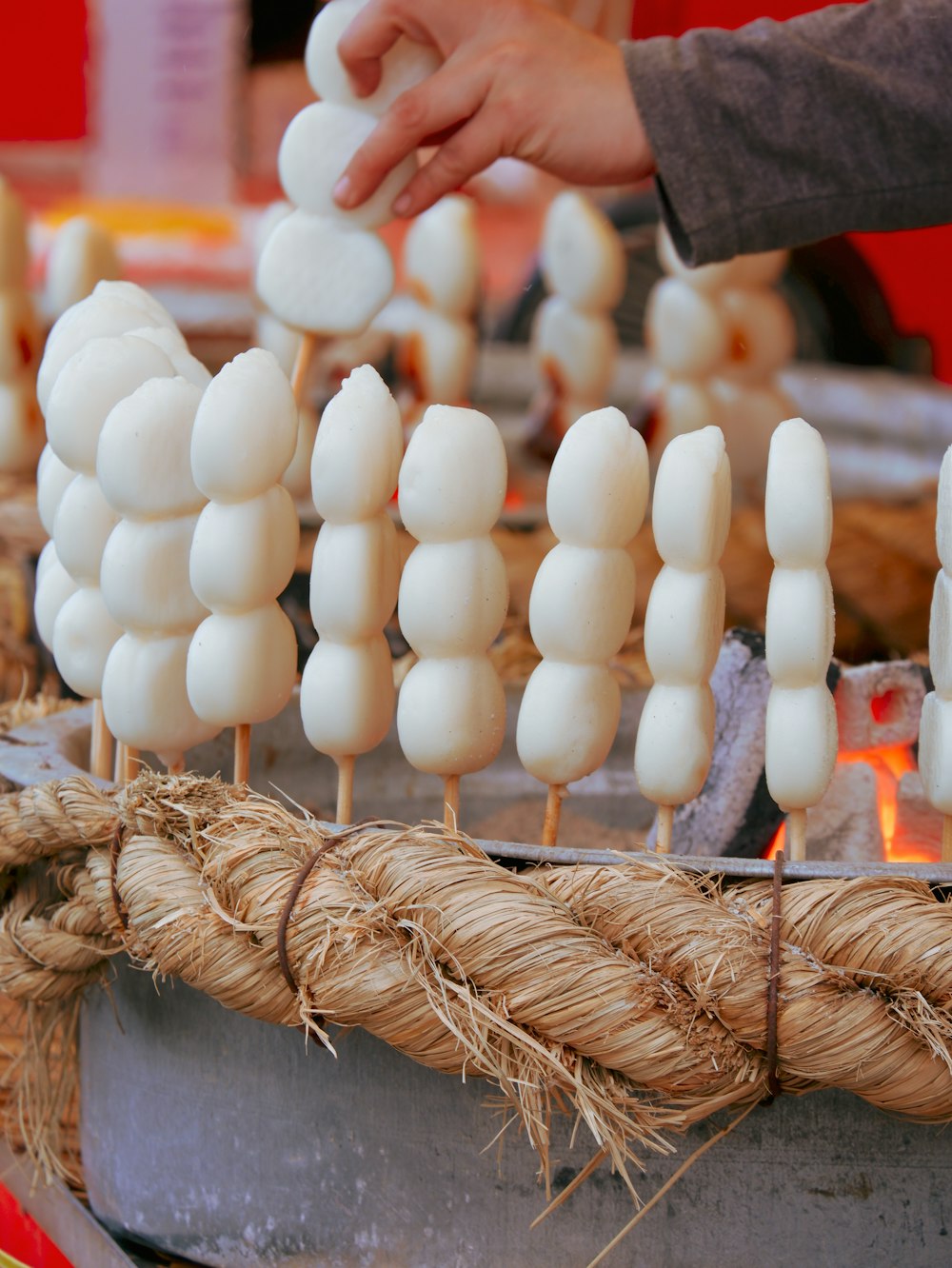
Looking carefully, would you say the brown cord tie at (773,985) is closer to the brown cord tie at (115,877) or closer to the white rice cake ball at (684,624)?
the white rice cake ball at (684,624)

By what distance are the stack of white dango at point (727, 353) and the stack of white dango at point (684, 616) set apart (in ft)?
3.59

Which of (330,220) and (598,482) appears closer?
(598,482)

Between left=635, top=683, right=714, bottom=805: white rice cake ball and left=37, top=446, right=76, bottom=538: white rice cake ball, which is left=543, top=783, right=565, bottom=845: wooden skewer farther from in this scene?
left=37, top=446, right=76, bottom=538: white rice cake ball

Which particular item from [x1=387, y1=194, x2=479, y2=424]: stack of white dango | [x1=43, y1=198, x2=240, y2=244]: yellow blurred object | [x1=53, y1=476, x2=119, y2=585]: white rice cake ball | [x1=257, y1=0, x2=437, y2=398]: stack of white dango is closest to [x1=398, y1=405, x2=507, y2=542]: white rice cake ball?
[x1=53, y1=476, x2=119, y2=585]: white rice cake ball

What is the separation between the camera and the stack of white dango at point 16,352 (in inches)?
69.5

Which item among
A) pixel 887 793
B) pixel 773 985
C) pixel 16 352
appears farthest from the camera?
pixel 16 352

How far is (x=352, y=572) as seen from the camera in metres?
0.78

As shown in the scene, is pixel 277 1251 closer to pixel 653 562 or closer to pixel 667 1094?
pixel 667 1094

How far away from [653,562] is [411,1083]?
932 millimetres

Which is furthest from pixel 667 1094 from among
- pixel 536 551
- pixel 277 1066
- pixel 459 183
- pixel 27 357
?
pixel 27 357

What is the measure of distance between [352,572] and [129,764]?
0.21 meters

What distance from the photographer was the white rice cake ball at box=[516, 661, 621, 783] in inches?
30.6

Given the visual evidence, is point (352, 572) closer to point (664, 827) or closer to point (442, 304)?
point (664, 827)

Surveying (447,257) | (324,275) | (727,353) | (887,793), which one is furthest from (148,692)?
(727,353)
